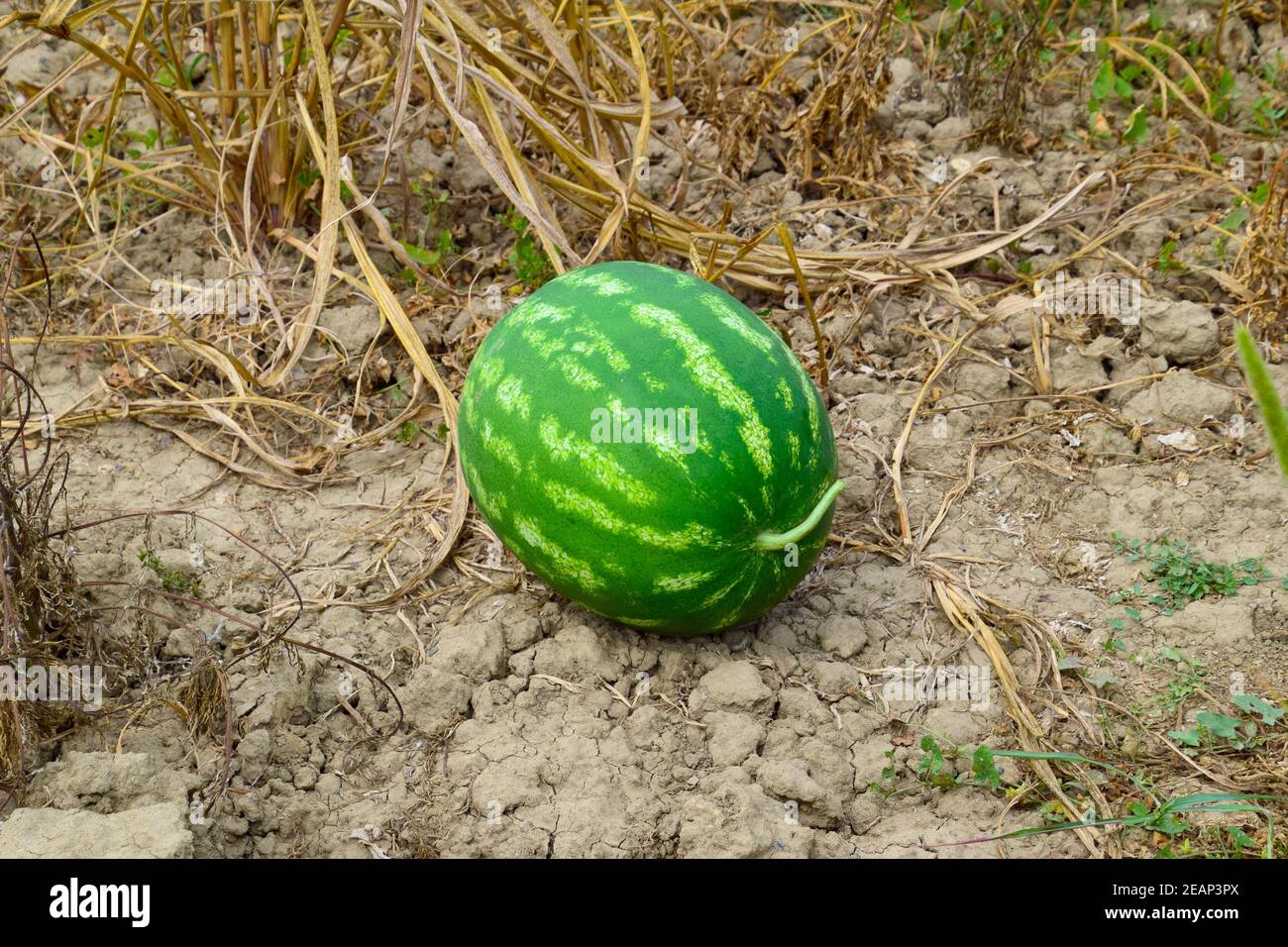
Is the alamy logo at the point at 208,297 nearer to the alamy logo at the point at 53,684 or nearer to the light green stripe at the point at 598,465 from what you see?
the alamy logo at the point at 53,684

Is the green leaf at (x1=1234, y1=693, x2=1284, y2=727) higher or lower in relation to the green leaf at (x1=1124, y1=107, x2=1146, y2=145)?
lower

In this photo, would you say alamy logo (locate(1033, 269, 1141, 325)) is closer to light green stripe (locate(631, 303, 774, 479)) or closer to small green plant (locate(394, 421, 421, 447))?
light green stripe (locate(631, 303, 774, 479))

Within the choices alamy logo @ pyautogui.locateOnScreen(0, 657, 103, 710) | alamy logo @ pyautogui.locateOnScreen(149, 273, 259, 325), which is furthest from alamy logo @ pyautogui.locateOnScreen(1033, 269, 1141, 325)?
alamy logo @ pyautogui.locateOnScreen(0, 657, 103, 710)

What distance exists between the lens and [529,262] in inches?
155

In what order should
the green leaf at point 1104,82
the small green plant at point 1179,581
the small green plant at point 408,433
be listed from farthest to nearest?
the green leaf at point 1104,82 < the small green plant at point 408,433 < the small green plant at point 1179,581

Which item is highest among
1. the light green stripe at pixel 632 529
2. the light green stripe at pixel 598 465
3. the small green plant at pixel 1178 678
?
the light green stripe at pixel 598 465

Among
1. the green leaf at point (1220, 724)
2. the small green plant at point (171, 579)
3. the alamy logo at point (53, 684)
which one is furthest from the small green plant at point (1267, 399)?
the small green plant at point (171, 579)

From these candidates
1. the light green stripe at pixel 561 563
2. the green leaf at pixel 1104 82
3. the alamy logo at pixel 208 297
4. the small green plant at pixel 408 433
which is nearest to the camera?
the light green stripe at pixel 561 563

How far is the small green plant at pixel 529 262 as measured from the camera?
3.93 metres

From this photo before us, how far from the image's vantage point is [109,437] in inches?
145

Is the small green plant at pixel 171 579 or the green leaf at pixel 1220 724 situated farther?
the small green plant at pixel 171 579

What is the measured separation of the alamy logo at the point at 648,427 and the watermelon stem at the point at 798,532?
0.80ft

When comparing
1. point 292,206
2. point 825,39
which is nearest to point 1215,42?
point 825,39

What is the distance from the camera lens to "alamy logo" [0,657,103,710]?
257 centimetres
